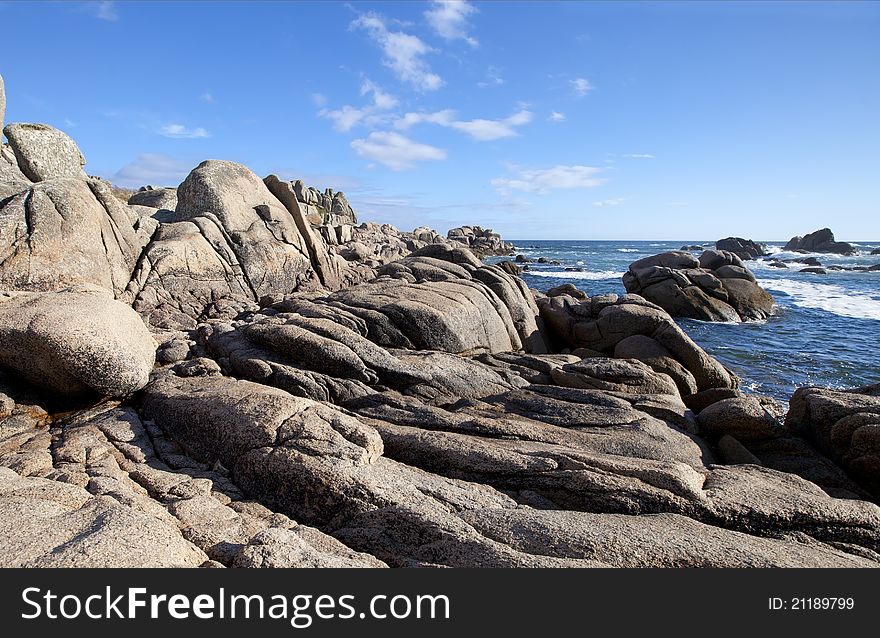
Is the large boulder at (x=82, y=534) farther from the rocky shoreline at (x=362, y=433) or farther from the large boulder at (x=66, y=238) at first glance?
the large boulder at (x=66, y=238)

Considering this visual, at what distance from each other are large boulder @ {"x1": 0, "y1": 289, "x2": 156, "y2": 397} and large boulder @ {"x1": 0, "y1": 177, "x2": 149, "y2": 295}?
279cm

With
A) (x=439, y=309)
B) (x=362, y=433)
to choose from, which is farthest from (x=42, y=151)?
(x=362, y=433)

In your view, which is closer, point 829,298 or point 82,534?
point 82,534

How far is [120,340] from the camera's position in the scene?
980 centimetres

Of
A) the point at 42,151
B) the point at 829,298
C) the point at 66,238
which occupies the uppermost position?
the point at 42,151

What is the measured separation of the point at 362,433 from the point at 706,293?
31544mm

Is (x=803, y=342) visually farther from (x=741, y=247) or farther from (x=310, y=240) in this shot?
(x=741, y=247)

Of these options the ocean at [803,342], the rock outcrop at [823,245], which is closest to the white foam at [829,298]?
the ocean at [803,342]

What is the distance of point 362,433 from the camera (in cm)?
771

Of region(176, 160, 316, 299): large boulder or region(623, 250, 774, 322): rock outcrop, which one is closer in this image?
region(176, 160, 316, 299): large boulder

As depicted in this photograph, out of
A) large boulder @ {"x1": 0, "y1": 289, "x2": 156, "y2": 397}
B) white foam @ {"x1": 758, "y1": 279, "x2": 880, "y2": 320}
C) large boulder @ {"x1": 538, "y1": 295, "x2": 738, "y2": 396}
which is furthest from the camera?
white foam @ {"x1": 758, "y1": 279, "x2": 880, "y2": 320}

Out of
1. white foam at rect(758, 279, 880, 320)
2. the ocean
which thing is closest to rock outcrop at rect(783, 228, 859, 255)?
white foam at rect(758, 279, 880, 320)

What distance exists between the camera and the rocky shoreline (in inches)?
223

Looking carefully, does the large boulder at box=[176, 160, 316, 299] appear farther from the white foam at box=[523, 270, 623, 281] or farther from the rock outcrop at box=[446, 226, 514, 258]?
the rock outcrop at box=[446, 226, 514, 258]
